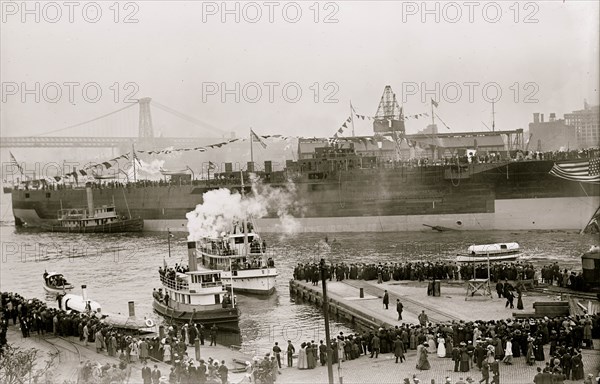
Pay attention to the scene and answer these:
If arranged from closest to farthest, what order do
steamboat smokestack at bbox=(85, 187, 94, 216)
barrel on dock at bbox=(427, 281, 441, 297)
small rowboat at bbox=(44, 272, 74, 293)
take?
1. barrel on dock at bbox=(427, 281, 441, 297)
2. small rowboat at bbox=(44, 272, 74, 293)
3. steamboat smokestack at bbox=(85, 187, 94, 216)

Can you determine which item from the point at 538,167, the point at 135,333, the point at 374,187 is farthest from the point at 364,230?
the point at 135,333

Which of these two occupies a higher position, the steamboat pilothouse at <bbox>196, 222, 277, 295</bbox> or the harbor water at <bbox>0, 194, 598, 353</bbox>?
the steamboat pilothouse at <bbox>196, 222, 277, 295</bbox>

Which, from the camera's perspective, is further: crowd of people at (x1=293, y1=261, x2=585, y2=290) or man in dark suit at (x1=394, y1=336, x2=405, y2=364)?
crowd of people at (x1=293, y1=261, x2=585, y2=290)

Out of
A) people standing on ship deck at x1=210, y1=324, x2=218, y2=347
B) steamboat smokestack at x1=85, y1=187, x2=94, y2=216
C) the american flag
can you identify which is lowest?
people standing on ship deck at x1=210, y1=324, x2=218, y2=347

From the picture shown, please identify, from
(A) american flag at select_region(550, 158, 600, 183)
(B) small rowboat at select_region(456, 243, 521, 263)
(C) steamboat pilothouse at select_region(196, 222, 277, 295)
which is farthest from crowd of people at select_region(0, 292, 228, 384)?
(A) american flag at select_region(550, 158, 600, 183)

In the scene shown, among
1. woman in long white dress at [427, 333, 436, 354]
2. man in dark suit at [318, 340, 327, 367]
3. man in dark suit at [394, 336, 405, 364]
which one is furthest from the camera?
woman in long white dress at [427, 333, 436, 354]

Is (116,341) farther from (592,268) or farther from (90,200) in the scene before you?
(90,200)

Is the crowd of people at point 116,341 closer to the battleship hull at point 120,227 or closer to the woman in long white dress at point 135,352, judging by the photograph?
the woman in long white dress at point 135,352

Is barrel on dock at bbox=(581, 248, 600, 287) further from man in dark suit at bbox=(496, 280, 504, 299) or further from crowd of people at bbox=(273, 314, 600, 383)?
crowd of people at bbox=(273, 314, 600, 383)
